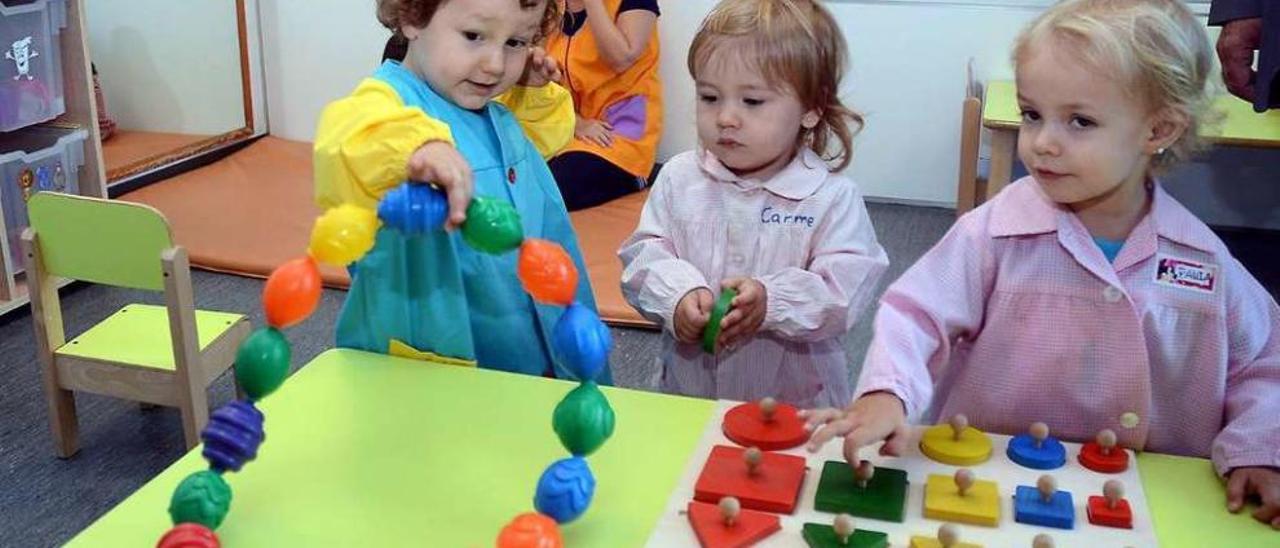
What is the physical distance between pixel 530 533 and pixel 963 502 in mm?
343

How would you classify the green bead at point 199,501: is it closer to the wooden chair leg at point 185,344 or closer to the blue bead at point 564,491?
the blue bead at point 564,491

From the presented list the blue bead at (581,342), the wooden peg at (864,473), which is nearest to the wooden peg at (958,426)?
the wooden peg at (864,473)

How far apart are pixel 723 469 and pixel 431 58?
1.97ft

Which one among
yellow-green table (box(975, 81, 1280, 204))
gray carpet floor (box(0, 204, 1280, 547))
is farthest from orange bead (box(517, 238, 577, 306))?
yellow-green table (box(975, 81, 1280, 204))

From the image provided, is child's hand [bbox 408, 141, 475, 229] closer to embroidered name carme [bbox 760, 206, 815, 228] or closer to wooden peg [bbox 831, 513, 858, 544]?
wooden peg [bbox 831, 513, 858, 544]

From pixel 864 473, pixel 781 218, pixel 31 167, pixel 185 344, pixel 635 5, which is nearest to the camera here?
pixel 864 473

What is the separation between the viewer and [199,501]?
3.01 ft

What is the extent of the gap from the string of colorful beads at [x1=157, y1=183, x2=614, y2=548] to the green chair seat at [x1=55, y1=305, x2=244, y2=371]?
128cm

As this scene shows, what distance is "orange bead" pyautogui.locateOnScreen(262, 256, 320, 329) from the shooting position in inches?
37.2

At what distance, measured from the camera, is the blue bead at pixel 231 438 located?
915 millimetres

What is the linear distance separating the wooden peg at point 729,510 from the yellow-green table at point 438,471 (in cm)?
6

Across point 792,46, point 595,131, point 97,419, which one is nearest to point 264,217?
point 595,131

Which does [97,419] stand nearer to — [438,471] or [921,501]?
[438,471]

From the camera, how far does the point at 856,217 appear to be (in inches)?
58.0
